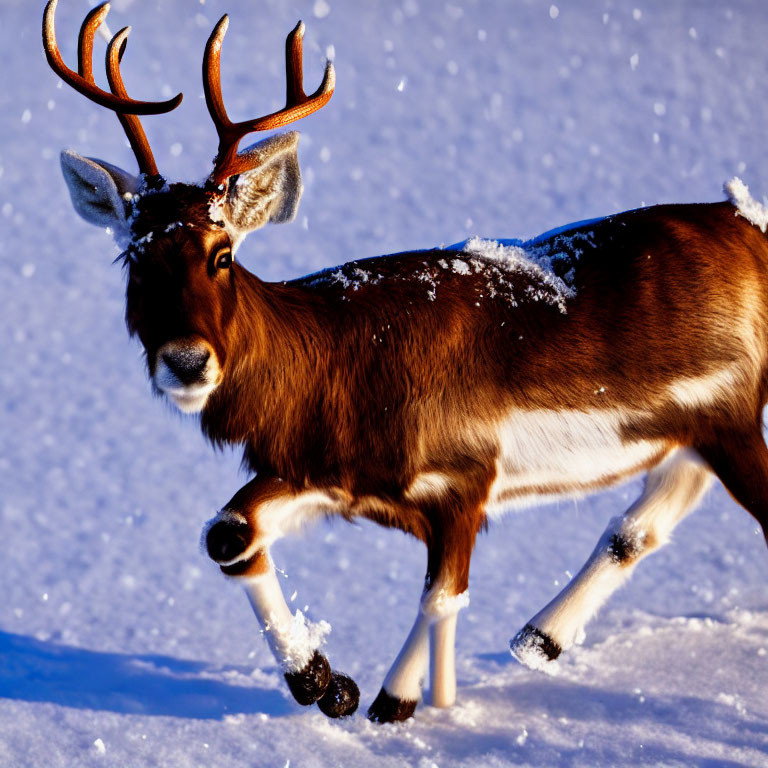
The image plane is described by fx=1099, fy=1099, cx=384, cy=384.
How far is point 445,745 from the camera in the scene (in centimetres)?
246

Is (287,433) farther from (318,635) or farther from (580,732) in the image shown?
(580,732)

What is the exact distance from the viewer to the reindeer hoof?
2.58 meters

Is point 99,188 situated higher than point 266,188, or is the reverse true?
point 99,188

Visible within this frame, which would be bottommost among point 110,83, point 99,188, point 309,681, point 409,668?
point 409,668

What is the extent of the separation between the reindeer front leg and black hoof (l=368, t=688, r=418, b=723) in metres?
0.07

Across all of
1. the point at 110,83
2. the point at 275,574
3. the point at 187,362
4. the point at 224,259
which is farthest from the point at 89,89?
the point at 275,574

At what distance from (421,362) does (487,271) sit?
29 centimetres

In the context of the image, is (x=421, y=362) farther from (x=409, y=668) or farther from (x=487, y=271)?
(x=409, y=668)

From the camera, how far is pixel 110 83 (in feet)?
7.45

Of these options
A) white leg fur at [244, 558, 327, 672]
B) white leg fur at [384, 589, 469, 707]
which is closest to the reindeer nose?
white leg fur at [244, 558, 327, 672]

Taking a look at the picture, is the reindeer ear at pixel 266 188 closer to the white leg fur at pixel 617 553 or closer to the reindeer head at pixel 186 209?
the reindeer head at pixel 186 209

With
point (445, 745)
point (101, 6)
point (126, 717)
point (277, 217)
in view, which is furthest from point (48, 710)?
point (101, 6)

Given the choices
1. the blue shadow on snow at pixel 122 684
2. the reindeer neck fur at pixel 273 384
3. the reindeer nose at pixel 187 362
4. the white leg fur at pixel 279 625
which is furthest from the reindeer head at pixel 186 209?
the blue shadow on snow at pixel 122 684

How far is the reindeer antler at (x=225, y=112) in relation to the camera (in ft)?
7.04
